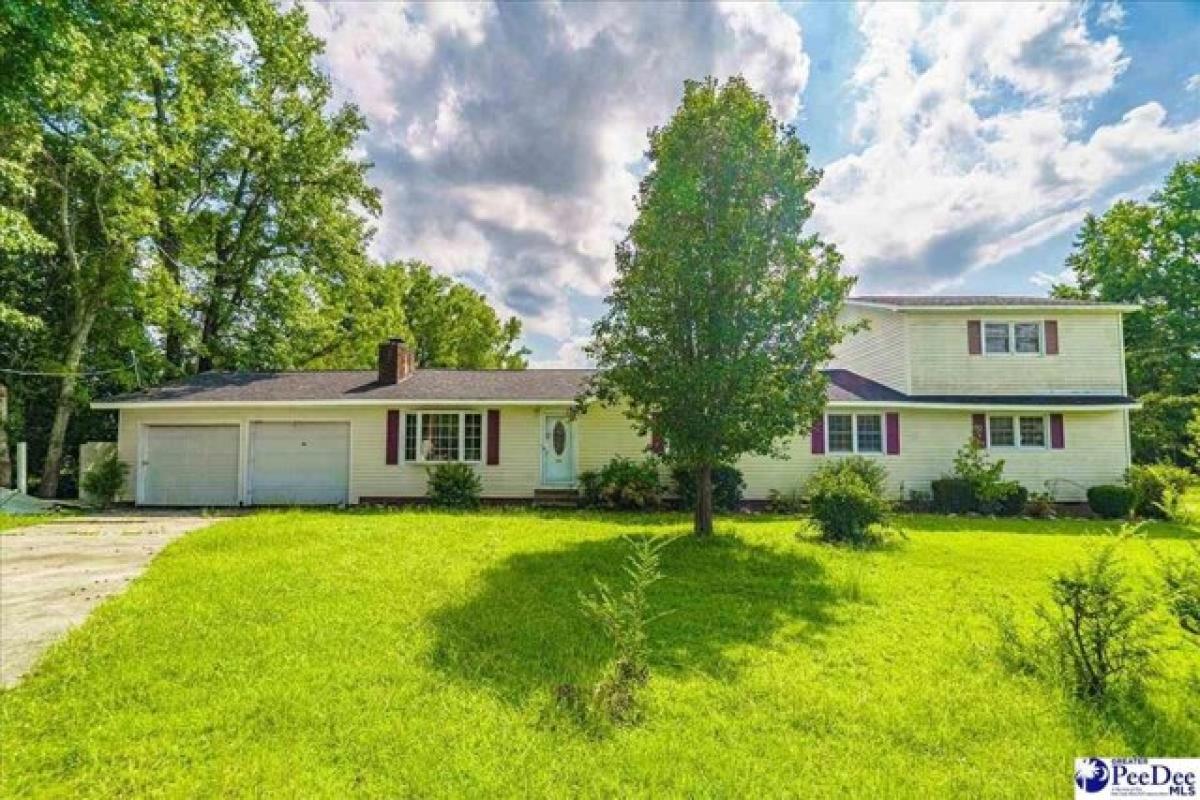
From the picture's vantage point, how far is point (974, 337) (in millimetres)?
17938

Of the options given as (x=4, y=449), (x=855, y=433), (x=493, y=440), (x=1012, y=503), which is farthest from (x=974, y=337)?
(x=4, y=449)

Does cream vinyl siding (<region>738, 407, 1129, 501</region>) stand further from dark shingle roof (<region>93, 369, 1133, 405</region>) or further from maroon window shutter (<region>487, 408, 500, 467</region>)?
maroon window shutter (<region>487, 408, 500, 467</region>)

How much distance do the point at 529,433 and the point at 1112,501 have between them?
15534 mm

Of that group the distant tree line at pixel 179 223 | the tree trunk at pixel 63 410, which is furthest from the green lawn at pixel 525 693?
the tree trunk at pixel 63 410

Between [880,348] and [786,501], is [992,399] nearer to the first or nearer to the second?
[880,348]

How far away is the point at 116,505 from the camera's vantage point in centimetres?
1627

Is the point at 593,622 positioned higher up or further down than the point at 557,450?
further down

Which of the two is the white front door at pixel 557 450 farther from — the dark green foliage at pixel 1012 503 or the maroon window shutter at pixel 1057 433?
the maroon window shutter at pixel 1057 433

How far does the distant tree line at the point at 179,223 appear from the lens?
1686 centimetres

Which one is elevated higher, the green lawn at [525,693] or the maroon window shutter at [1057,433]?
the maroon window shutter at [1057,433]

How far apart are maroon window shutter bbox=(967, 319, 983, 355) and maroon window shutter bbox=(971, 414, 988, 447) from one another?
2023mm

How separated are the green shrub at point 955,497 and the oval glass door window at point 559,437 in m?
10.2

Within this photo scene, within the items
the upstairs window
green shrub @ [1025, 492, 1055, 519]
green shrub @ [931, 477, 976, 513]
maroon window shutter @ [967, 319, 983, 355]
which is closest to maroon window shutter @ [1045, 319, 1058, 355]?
the upstairs window
